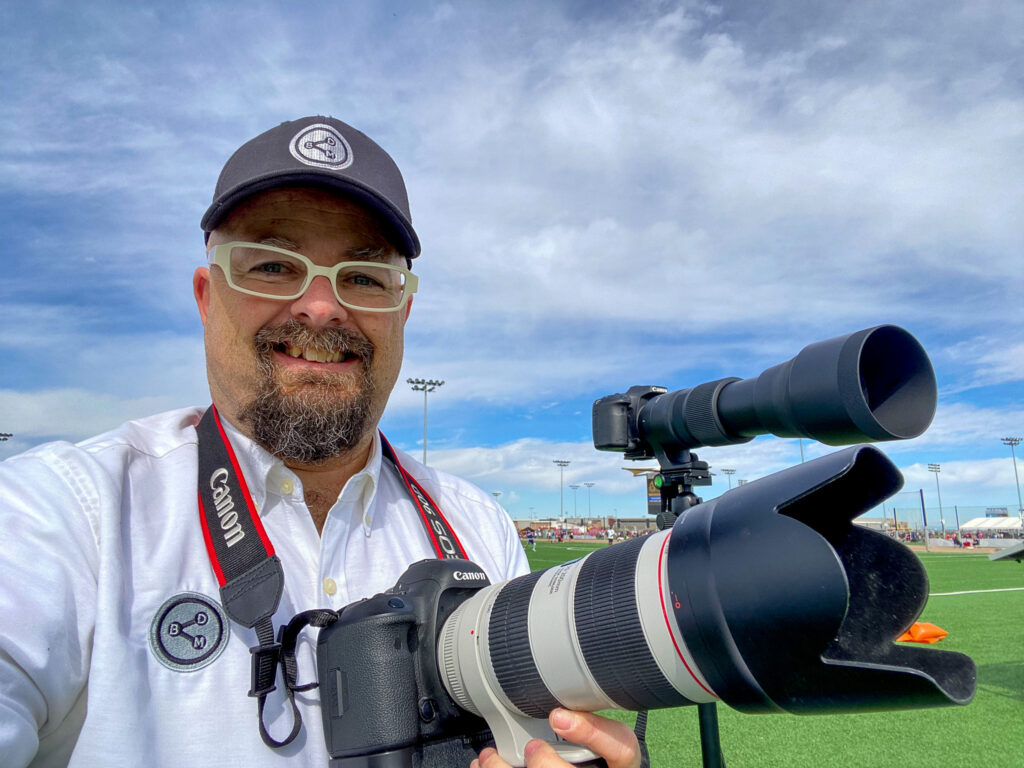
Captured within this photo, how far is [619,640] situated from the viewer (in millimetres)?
1037

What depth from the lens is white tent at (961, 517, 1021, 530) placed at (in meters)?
63.9

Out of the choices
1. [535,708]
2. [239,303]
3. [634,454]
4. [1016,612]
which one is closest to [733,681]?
[535,708]

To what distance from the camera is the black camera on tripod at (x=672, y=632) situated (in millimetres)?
841

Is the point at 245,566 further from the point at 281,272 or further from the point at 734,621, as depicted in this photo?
the point at 734,621

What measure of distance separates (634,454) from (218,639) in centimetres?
160

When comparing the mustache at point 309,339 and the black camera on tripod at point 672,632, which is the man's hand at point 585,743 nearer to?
the black camera on tripod at point 672,632

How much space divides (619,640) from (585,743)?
222 millimetres

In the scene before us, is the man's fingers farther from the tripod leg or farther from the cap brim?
the cap brim

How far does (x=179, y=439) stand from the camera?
4.97 feet

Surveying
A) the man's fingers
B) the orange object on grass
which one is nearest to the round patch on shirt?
the man's fingers

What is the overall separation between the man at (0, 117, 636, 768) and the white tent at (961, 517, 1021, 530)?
251 feet

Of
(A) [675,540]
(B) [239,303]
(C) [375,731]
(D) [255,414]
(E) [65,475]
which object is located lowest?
(C) [375,731]

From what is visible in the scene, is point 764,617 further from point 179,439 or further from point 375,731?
point 179,439

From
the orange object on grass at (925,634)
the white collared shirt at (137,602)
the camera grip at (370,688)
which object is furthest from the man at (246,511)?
the orange object on grass at (925,634)
